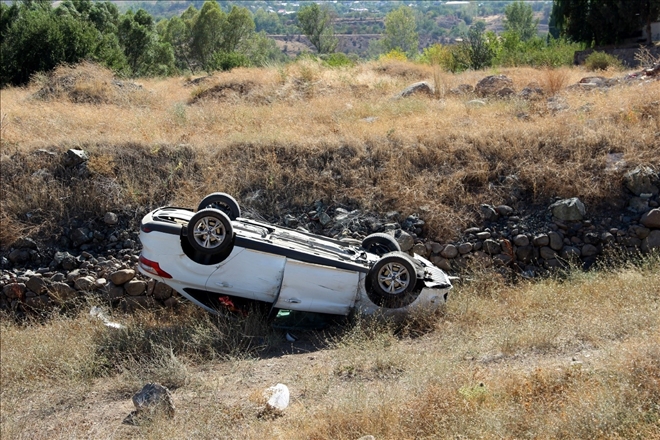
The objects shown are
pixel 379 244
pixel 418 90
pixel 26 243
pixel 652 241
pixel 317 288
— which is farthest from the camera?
pixel 418 90

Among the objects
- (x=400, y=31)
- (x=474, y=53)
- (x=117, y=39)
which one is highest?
(x=117, y=39)

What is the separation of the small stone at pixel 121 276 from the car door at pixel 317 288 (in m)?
3.08

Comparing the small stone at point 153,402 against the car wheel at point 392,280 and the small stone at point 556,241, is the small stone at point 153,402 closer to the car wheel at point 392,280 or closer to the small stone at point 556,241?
the car wheel at point 392,280

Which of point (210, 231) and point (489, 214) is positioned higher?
point (210, 231)

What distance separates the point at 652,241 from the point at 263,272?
5.96m

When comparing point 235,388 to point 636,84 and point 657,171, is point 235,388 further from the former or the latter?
point 636,84

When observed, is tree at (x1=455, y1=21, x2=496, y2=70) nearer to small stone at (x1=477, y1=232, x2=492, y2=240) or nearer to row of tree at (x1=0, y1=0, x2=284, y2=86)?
row of tree at (x1=0, y1=0, x2=284, y2=86)

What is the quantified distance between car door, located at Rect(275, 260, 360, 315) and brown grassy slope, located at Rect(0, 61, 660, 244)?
9.04 ft

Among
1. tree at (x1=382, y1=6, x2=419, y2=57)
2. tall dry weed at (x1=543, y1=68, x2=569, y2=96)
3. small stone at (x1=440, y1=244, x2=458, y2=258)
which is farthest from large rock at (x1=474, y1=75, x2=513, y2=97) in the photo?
tree at (x1=382, y1=6, x2=419, y2=57)

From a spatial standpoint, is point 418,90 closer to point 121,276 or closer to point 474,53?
point 121,276

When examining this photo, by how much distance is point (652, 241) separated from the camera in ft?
32.9

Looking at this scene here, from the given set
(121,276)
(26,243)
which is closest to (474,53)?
(121,276)

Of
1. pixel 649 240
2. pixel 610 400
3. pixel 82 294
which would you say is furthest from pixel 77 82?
pixel 610 400

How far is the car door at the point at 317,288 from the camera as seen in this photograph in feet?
26.6
